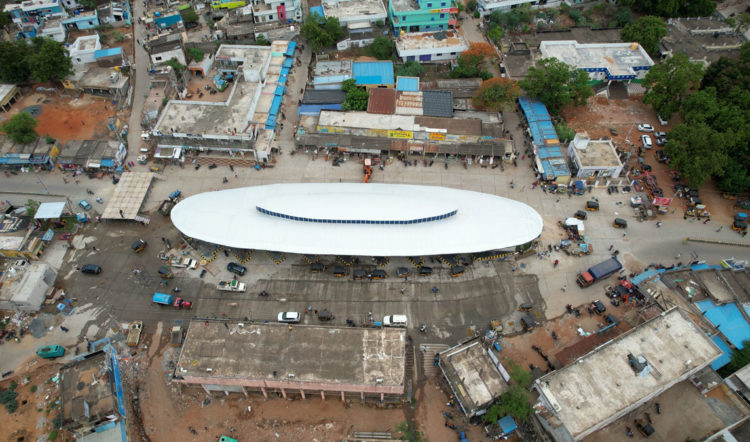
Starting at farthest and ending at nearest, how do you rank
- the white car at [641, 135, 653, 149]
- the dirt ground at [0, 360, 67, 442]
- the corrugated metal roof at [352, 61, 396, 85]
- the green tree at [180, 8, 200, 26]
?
the green tree at [180, 8, 200, 26]
the corrugated metal roof at [352, 61, 396, 85]
the white car at [641, 135, 653, 149]
the dirt ground at [0, 360, 67, 442]

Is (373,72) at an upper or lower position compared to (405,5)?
lower

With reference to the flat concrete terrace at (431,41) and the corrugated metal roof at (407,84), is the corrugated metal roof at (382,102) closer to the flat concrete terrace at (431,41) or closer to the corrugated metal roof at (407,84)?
the corrugated metal roof at (407,84)

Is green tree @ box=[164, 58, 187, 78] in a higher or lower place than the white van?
higher

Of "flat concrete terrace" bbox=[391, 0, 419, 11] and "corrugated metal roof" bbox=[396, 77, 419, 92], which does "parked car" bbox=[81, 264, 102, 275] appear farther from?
"flat concrete terrace" bbox=[391, 0, 419, 11]

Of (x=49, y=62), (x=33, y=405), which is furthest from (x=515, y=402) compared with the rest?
(x=49, y=62)

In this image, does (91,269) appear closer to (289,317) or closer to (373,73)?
(289,317)

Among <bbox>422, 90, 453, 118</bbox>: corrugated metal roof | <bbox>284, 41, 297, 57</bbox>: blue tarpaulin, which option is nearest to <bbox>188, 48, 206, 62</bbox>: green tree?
<bbox>284, 41, 297, 57</bbox>: blue tarpaulin

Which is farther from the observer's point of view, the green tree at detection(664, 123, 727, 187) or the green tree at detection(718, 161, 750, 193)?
the green tree at detection(718, 161, 750, 193)

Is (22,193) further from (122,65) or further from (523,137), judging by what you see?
(523,137)
